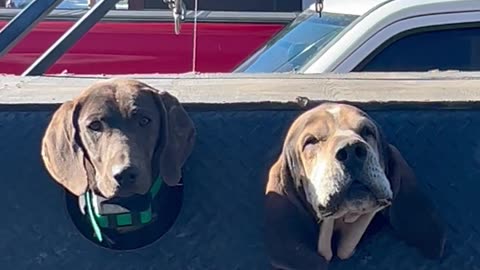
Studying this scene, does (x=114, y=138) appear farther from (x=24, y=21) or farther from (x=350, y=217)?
(x=24, y=21)

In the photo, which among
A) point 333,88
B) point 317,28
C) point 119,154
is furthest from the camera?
point 317,28

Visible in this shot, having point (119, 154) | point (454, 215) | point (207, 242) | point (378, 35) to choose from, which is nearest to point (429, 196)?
point (454, 215)

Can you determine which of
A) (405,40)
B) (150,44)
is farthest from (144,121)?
(150,44)

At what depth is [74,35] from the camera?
9.39ft

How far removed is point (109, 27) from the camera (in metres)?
6.68

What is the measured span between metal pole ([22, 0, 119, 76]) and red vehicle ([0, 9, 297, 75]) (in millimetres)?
3488

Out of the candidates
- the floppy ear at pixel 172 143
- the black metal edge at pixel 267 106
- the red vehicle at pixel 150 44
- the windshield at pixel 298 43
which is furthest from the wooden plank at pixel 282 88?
the red vehicle at pixel 150 44

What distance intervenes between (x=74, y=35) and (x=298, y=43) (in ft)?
5.36

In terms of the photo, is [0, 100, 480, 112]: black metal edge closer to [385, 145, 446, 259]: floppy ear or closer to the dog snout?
[385, 145, 446, 259]: floppy ear

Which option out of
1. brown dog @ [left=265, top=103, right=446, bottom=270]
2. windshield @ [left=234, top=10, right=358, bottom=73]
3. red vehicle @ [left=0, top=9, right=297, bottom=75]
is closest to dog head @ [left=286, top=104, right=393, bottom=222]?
brown dog @ [left=265, top=103, right=446, bottom=270]

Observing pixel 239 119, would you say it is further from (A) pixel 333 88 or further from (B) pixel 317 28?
(B) pixel 317 28

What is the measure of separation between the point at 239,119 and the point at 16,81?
70cm

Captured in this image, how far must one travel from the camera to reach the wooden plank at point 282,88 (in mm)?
2250

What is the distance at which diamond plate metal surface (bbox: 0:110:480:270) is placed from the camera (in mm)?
2102
